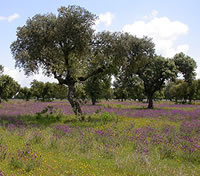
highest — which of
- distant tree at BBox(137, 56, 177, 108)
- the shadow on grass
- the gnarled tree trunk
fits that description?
distant tree at BBox(137, 56, 177, 108)

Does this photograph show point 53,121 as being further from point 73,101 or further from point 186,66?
point 186,66

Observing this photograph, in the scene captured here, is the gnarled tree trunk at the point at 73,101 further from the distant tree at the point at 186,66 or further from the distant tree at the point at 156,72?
the distant tree at the point at 186,66

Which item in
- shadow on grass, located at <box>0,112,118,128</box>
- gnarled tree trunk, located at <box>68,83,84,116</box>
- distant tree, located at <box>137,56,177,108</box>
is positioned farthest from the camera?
distant tree, located at <box>137,56,177,108</box>

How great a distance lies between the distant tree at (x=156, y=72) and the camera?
3447cm

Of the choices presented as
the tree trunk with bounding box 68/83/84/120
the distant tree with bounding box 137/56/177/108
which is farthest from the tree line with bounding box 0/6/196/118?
the distant tree with bounding box 137/56/177/108

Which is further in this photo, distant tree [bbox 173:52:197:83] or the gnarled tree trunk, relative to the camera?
distant tree [bbox 173:52:197:83]

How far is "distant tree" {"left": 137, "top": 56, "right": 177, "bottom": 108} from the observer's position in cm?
3447

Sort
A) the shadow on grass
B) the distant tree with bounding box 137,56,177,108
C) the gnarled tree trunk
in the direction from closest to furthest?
the shadow on grass
the gnarled tree trunk
the distant tree with bounding box 137,56,177,108

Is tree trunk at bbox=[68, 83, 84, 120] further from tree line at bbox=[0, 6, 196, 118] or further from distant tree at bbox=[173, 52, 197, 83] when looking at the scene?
distant tree at bbox=[173, 52, 197, 83]

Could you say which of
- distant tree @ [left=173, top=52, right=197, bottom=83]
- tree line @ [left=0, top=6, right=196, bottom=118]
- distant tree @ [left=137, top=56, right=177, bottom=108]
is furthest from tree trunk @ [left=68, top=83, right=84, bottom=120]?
distant tree @ [left=173, top=52, right=197, bottom=83]

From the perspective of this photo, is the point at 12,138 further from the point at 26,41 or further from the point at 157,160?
the point at 26,41

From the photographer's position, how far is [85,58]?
19.6 metres

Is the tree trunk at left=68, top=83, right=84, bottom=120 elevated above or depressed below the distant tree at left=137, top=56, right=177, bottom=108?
below

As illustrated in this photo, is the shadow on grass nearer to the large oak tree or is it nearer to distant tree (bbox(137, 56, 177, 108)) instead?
the large oak tree
